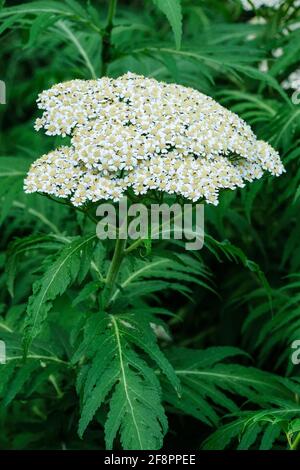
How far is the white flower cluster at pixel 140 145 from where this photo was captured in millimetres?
2666

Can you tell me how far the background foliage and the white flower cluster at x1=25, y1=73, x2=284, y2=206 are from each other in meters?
0.23

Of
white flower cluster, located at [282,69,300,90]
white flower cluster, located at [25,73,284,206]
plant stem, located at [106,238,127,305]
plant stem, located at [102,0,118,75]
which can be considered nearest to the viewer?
white flower cluster, located at [25,73,284,206]

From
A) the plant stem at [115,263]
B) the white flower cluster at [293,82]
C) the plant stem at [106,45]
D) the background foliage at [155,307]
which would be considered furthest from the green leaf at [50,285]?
the white flower cluster at [293,82]

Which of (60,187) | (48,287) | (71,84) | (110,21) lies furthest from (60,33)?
(48,287)

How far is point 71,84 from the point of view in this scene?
9.74ft

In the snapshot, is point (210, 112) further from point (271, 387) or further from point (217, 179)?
point (271, 387)

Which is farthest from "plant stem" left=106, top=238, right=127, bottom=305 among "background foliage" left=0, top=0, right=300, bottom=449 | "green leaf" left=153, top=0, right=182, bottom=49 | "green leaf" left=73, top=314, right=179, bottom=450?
"green leaf" left=153, top=0, right=182, bottom=49

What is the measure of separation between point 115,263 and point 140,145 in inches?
21.0

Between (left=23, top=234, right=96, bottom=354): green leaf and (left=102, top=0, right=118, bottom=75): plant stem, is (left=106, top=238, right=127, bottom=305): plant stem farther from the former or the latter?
(left=102, top=0, right=118, bottom=75): plant stem

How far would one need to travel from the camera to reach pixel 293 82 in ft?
13.5

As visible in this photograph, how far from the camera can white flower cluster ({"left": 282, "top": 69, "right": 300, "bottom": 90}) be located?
13.4 ft

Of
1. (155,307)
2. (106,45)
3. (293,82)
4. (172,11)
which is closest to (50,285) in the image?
(155,307)

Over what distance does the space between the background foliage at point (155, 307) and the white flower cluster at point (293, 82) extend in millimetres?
60

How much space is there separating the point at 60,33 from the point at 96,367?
2.17 m
